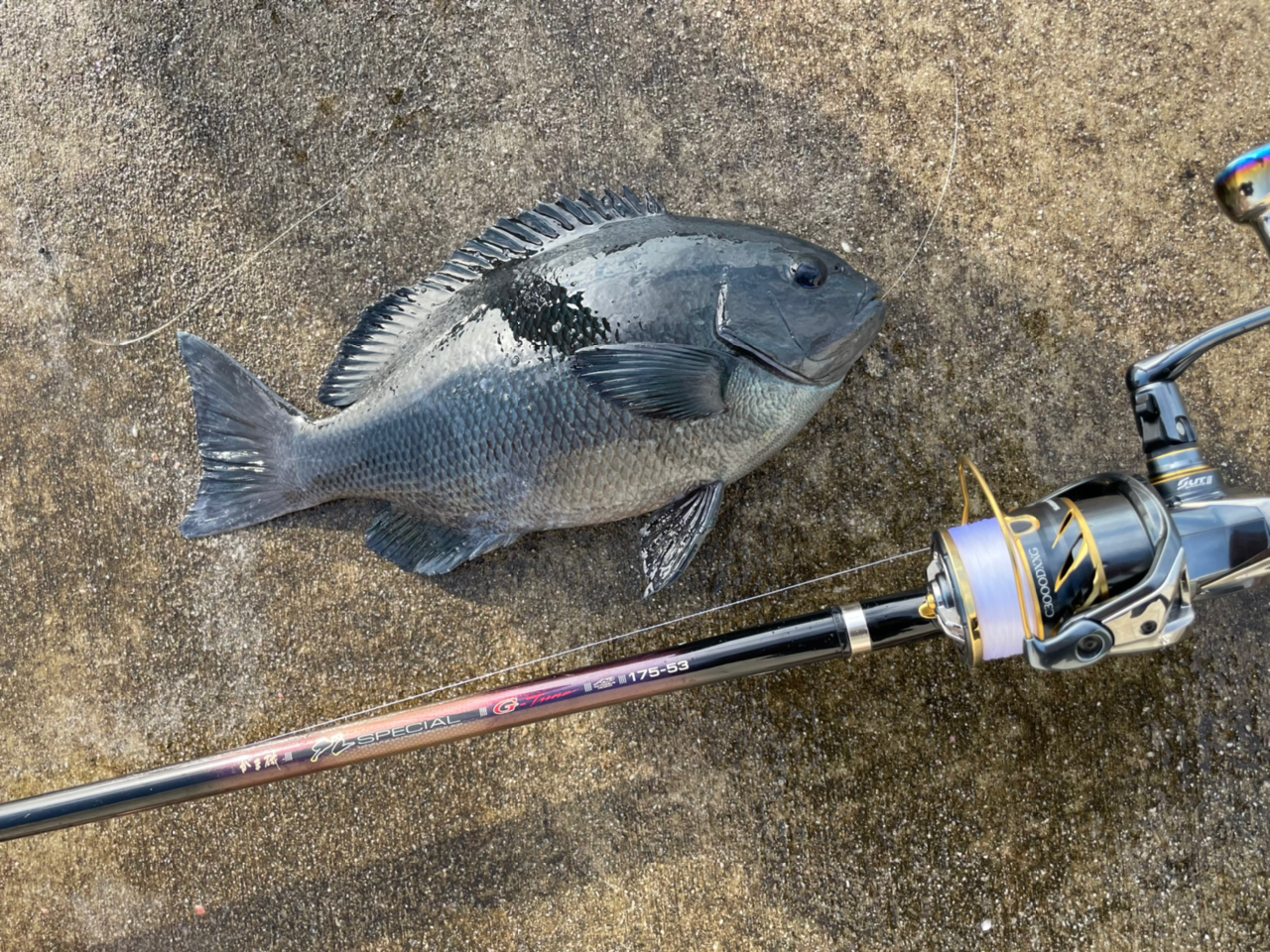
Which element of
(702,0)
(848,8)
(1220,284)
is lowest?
(1220,284)

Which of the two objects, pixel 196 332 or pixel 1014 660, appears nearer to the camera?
pixel 1014 660

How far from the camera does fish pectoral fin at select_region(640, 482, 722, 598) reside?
155cm

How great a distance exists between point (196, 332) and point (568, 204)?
3.26ft

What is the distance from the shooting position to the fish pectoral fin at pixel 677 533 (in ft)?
5.08

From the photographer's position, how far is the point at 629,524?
1.72 m

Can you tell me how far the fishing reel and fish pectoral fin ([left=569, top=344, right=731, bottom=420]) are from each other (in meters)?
0.48

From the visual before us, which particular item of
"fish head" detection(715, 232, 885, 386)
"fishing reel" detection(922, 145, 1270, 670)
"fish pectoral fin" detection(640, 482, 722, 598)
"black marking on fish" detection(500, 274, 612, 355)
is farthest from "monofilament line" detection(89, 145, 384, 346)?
"fishing reel" detection(922, 145, 1270, 670)

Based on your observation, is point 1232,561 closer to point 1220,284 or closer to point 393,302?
point 1220,284

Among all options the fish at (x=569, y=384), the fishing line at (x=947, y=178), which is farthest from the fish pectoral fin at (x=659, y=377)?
the fishing line at (x=947, y=178)

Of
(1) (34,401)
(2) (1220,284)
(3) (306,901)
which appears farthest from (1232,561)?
(1) (34,401)

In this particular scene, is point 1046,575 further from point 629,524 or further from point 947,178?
point 947,178

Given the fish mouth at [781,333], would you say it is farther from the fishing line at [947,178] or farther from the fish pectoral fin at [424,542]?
the fish pectoral fin at [424,542]

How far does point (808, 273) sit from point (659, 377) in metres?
0.34

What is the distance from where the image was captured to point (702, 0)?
1.74m
